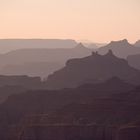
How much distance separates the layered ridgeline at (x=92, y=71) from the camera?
13875 cm

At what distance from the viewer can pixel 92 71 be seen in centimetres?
14188

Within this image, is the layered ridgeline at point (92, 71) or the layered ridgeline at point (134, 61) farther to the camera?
the layered ridgeline at point (134, 61)

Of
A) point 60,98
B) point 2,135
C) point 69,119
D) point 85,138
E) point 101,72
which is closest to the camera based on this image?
point 85,138

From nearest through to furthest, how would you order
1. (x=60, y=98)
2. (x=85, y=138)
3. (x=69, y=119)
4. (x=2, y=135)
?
(x=85, y=138) → (x=69, y=119) → (x=2, y=135) → (x=60, y=98)

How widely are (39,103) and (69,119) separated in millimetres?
18929

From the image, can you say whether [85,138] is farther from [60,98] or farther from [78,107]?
[60,98]

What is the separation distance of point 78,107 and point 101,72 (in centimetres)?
5269

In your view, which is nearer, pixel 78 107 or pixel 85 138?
pixel 85 138

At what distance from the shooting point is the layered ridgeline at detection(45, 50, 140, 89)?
138750 mm

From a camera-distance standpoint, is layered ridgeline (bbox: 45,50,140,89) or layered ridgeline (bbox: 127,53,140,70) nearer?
layered ridgeline (bbox: 45,50,140,89)

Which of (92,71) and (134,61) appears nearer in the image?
(92,71)

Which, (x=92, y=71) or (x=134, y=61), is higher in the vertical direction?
(x=134, y=61)

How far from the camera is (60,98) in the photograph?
10375cm

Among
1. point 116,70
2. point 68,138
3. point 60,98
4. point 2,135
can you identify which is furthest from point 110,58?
point 68,138
